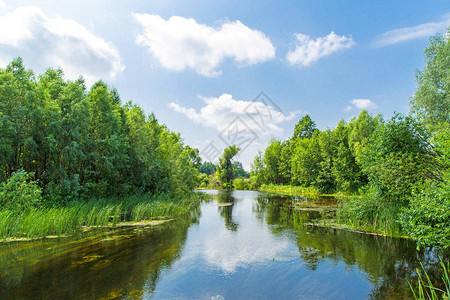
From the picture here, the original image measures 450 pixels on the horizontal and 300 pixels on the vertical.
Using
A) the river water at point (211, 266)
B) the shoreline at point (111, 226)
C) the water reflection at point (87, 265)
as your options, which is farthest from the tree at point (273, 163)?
the water reflection at point (87, 265)

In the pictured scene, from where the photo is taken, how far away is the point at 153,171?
21.5 metres

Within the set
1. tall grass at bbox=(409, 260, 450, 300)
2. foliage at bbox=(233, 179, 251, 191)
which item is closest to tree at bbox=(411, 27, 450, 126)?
tall grass at bbox=(409, 260, 450, 300)

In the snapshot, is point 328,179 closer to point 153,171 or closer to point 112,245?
point 153,171

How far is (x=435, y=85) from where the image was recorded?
68.4ft

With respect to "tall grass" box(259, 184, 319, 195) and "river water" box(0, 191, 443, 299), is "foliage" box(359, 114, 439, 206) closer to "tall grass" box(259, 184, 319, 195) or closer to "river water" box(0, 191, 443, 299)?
"river water" box(0, 191, 443, 299)

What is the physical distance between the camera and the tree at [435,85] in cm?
1972

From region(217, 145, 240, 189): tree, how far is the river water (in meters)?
58.8

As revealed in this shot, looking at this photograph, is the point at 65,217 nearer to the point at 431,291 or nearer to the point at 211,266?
the point at 211,266

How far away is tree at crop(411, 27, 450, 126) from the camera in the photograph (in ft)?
64.7

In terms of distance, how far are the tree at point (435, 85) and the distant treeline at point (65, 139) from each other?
24.0 metres

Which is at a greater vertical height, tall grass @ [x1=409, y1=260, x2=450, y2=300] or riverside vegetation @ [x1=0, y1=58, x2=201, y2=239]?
riverside vegetation @ [x1=0, y1=58, x2=201, y2=239]

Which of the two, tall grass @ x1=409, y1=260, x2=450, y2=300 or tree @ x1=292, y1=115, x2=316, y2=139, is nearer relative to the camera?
tall grass @ x1=409, y1=260, x2=450, y2=300

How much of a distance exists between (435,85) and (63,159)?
29077 mm

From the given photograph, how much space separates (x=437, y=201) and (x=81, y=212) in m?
15.0
